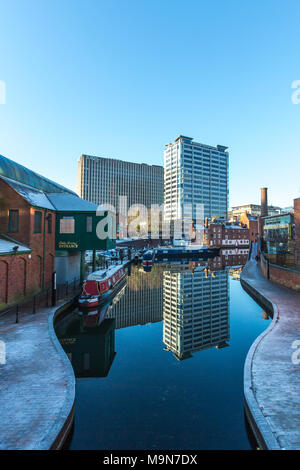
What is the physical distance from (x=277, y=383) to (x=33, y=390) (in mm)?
7613

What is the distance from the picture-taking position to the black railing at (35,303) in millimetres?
14802

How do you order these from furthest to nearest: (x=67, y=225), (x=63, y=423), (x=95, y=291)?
(x=67, y=225), (x=95, y=291), (x=63, y=423)

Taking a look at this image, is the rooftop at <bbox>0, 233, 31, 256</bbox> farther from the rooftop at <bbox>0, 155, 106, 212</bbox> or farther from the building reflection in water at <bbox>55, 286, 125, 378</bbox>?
the building reflection in water at <bbox>55, 286, 125, 378</bbox>

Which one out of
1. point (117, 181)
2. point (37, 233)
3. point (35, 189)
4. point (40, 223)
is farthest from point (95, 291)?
point (117, 181)

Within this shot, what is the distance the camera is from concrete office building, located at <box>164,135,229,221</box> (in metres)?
145

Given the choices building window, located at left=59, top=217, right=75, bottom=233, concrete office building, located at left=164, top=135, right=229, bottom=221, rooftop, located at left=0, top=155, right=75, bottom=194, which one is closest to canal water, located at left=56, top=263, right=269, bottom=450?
building window, located at left=59, top=217, right=75, bottom=233

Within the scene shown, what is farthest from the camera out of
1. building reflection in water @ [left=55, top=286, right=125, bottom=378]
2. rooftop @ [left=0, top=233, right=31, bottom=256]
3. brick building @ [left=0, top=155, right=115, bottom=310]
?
brick building @ [left=0, top=155, right=115, bottom=310]

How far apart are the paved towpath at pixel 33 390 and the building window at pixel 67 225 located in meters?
12.2

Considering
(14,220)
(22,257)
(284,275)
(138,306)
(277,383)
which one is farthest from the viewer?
(284,275)

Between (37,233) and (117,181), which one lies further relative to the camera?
(117,181)

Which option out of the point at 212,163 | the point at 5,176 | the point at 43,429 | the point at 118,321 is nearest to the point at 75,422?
the point at 43,429

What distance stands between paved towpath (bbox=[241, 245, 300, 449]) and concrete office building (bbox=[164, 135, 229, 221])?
437 ft

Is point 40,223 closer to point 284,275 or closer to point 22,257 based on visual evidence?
point 22,257

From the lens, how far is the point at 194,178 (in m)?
147
